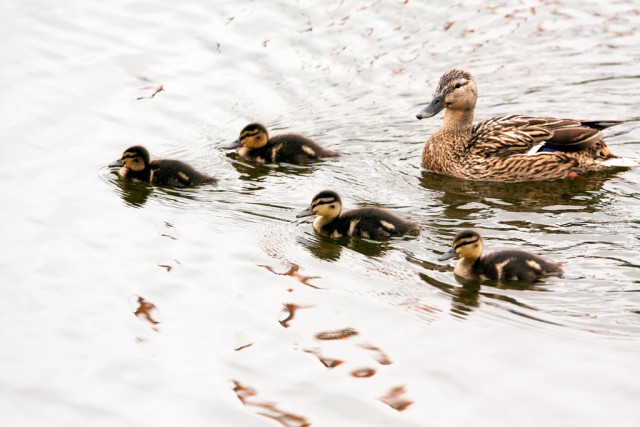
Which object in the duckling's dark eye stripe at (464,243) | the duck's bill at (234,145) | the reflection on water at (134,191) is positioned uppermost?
the duck's bill at (234,145)

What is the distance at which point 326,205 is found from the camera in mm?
5789

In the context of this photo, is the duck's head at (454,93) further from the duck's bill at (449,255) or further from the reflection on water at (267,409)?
the reflection on water at (267,409)

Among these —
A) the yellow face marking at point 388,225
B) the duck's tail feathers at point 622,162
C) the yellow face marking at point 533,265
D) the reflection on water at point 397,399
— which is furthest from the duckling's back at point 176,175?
the reflection on water at point 397,399

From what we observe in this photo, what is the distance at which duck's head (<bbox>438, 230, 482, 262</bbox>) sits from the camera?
518 centimetres

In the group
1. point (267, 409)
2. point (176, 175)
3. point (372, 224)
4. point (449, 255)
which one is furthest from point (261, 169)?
point (267, 409)

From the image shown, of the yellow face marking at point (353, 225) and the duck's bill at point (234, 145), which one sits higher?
the duck's bill at point (234, 145)

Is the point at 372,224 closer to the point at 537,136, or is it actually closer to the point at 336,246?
the point at 336,246

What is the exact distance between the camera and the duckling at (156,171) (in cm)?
648

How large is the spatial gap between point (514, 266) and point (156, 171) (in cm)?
244

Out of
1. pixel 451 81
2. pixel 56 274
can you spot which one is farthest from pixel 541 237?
pixel 56 274

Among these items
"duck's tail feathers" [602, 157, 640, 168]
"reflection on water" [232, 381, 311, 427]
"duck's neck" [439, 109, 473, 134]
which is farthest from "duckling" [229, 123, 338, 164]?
"reflection on water" [232, 381, 311, 427]

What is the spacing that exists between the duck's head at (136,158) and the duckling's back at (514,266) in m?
2.33

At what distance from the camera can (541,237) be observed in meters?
5.68

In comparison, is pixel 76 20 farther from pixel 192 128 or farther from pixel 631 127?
pixel 631 127
